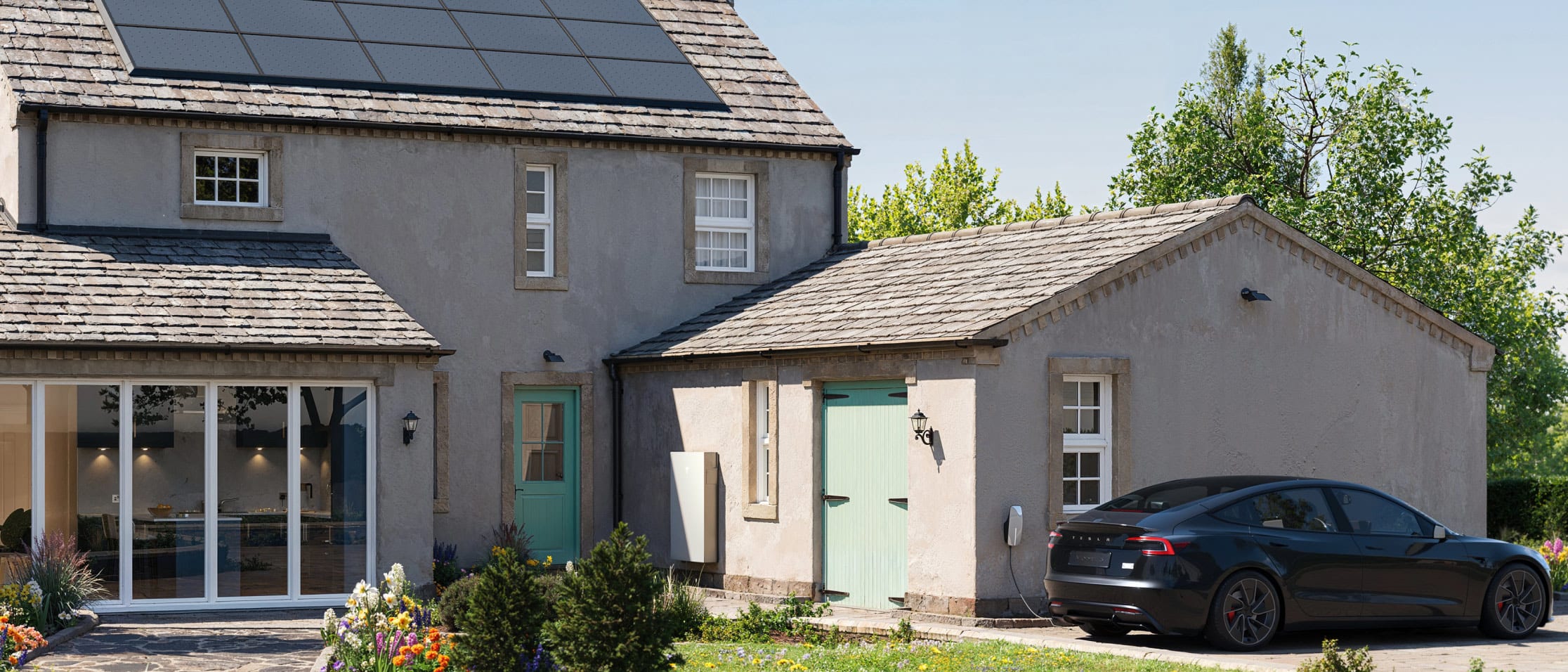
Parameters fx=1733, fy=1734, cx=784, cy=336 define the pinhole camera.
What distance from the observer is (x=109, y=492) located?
16438mm

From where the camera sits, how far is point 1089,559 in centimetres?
1378

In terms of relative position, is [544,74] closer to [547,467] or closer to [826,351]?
[547,467]

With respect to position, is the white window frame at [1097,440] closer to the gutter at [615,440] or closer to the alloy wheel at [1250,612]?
the alloy wheel at [1250,612]

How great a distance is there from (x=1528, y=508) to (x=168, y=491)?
20.8 m

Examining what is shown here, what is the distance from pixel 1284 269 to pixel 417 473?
8918mm

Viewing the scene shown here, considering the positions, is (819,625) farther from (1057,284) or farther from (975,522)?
(1057,284)

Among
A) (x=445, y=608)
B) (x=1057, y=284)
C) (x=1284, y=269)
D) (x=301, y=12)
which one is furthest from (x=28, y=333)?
(x=1284, y=269)

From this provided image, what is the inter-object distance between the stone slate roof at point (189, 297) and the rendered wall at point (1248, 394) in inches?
236

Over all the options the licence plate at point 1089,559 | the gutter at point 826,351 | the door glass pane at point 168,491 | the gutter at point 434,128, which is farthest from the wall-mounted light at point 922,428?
the door glass pane at point 168,491

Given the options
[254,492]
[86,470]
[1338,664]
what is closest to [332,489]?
[254,492]

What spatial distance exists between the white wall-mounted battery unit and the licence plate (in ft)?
19.8

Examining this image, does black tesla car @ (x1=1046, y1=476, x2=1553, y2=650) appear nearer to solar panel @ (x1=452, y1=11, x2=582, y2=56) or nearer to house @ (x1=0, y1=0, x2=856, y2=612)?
house @ (x1=0, y1=0, x2=856, y2=612)

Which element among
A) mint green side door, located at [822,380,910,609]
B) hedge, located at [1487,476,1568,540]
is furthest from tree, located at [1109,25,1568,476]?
mint green side door, located at [822,380,910,609]

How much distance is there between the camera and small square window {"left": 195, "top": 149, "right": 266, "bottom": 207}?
63.4 ft
